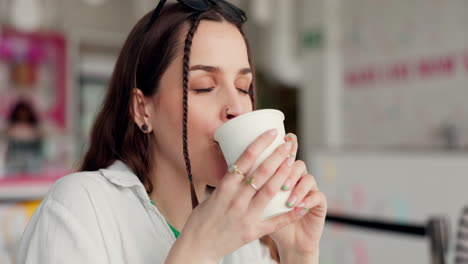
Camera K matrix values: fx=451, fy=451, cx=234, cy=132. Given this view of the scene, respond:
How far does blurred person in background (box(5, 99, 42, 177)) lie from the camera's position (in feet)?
13.1

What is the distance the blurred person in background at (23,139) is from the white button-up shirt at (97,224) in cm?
335

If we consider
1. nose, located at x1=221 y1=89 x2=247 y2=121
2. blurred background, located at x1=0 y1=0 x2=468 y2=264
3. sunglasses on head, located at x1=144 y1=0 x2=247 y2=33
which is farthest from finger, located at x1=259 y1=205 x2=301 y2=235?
blurred background, located at x1=0 y1=0 x2=468 y2=264

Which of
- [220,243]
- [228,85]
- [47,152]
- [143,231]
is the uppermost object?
[228,85]

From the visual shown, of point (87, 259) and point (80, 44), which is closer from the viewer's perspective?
point (87, 259)

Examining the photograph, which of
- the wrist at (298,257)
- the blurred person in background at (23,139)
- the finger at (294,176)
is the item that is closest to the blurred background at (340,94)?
the blurred person in background at (23,139)

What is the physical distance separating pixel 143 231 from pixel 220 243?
0.97 feet

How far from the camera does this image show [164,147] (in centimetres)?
103

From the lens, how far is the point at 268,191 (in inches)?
27.7

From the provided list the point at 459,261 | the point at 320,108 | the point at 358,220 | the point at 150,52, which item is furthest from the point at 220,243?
the point at 320,108

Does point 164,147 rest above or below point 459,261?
above

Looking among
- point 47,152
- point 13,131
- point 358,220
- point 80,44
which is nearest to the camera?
point 358,220

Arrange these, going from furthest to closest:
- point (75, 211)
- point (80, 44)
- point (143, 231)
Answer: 1. point (80, 44)
2. point (143, 231)
3. point (75, 211)

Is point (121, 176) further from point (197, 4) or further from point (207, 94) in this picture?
point (197, 4)

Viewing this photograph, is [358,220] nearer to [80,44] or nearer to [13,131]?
[13,131]
